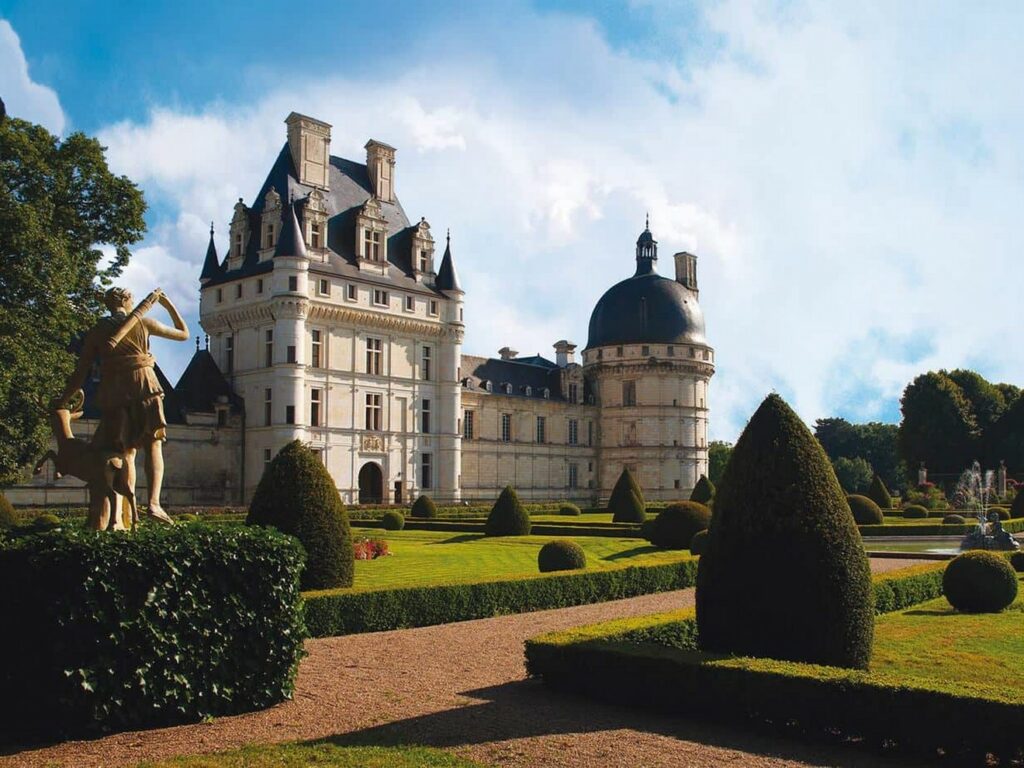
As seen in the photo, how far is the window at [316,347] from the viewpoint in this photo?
41.8m

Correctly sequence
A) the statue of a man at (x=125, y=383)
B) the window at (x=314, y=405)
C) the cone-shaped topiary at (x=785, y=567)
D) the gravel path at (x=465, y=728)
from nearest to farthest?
the gravel path at (x=465, y=728) < the cone-shaped topiary at (x=785, y=567) < the statue of a man at (x=125, y=383) < the window at (x=314, y=405)

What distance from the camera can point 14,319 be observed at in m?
24.1

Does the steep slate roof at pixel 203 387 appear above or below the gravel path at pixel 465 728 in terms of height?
above

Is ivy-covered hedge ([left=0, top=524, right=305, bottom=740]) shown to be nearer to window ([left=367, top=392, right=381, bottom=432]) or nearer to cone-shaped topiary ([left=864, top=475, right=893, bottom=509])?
window ([left=367, top=392, right=381, bottom=432])

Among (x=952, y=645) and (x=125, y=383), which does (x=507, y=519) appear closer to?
(x=952, y=645)

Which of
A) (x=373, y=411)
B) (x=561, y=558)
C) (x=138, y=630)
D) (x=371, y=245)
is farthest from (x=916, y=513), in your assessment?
(x=138, y=630)

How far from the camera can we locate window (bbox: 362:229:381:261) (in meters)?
43.9

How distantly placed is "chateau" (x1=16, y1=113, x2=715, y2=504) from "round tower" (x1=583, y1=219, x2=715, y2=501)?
6.05 m

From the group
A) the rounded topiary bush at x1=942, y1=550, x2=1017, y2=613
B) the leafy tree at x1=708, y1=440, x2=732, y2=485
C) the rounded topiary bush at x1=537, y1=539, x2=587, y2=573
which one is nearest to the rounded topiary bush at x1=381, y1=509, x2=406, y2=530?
the rounded topiary bush at x1=537, y1=539, x2=587, y2=573

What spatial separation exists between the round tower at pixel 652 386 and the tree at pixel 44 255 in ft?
120

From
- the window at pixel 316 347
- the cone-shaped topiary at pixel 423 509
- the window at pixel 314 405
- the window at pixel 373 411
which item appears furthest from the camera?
the window at pixel 373 411

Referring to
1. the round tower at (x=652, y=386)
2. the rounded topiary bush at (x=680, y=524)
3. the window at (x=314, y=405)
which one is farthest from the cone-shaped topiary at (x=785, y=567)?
the round tower at (x=652, y=386)

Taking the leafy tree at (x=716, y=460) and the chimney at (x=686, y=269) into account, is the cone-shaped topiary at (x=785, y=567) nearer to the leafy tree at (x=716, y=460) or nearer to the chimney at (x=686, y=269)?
the chimney at (x=686, y=269)

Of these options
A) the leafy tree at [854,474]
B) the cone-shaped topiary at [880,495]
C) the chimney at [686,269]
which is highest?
the chimney at [686,269]
